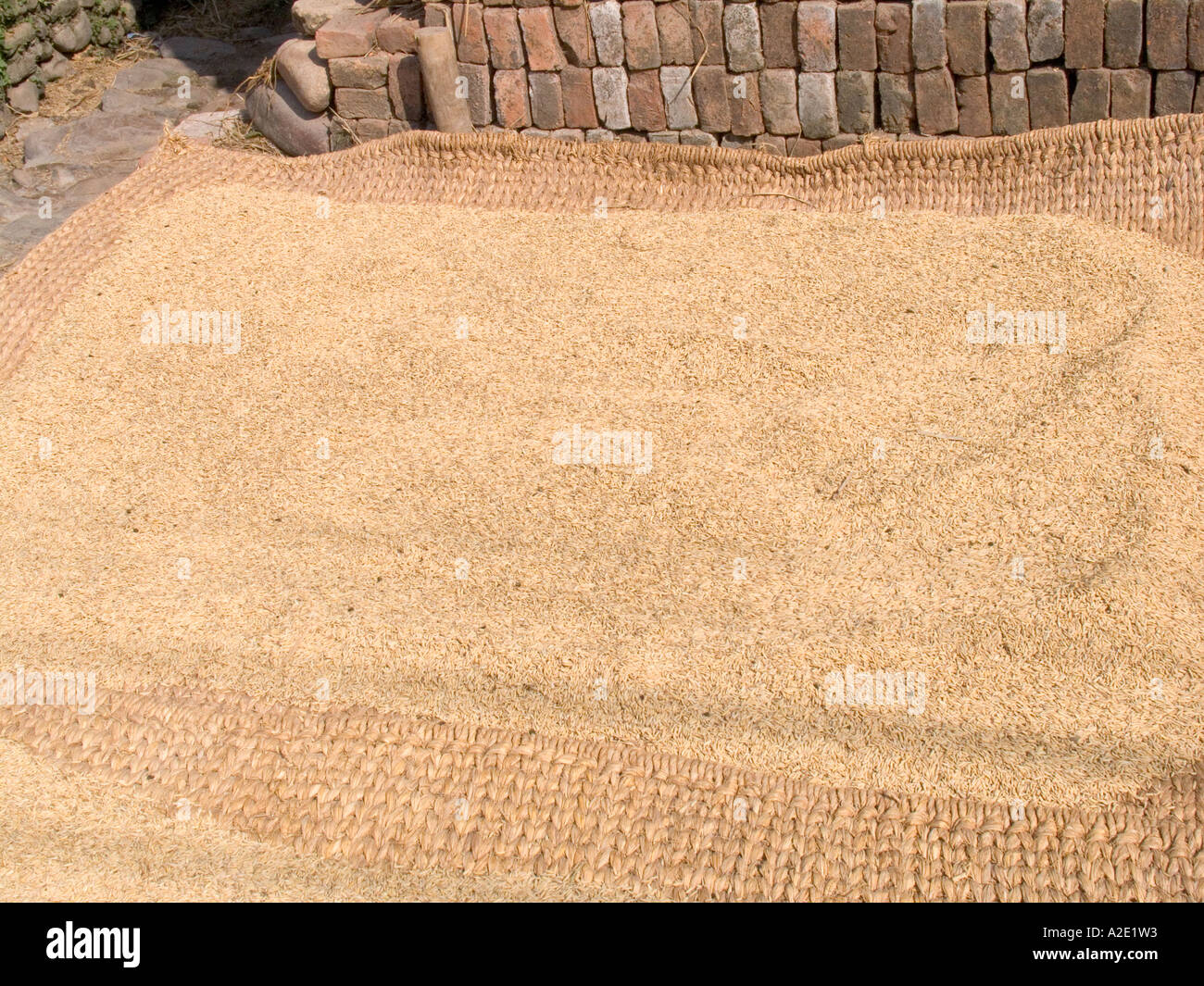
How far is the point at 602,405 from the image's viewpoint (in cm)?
328

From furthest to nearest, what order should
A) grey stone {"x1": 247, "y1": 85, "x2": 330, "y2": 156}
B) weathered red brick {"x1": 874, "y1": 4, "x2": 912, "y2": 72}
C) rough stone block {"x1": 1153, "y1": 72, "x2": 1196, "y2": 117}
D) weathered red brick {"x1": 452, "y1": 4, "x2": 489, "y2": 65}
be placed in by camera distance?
grey stone {"x1": 247, "y1": 85, "x2": 330, "y2": 156} → weathered red brick {"x1": 452, "y1": 4, "x2": 489, "y2": 65} → weathered red brick {"x1": 874, "y1": 4, "x2": 912, "y2": 72} → rough stone block {"x1": 1153, "y1": 72, "x2": 1196, "y2": 117}

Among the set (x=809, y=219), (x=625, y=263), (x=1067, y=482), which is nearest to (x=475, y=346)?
(x=625, y=263)

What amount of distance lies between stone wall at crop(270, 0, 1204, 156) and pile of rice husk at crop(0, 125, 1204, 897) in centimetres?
48

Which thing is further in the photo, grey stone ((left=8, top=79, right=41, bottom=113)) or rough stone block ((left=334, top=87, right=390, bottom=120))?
grey stone ((left=8, top=79, right=41, bottom=113))

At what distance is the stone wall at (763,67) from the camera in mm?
3850

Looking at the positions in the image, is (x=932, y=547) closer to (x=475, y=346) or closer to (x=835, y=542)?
(x=835, y=542)

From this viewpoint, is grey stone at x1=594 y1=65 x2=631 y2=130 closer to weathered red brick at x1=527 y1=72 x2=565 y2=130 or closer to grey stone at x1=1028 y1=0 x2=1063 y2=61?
weathered red brick at x1=527 y1=72 x2=565 y2=130

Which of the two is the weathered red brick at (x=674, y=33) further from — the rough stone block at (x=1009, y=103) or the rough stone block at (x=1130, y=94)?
the rough stone block at (x=1130, y=94)

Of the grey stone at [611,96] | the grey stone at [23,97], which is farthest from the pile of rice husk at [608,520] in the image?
the grey stone at [23,97]

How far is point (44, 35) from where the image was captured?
5.73m

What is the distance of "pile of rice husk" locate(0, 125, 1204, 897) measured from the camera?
93.0 inches

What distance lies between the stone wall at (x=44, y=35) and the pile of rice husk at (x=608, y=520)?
198 cm

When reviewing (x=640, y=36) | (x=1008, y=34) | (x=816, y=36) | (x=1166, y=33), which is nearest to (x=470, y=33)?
(x=640, y=36)

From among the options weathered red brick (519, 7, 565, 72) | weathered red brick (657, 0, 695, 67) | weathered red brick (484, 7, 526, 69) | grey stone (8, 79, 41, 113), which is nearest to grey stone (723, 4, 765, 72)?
weathered red brick (657, 0, 695, 67)
